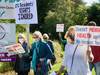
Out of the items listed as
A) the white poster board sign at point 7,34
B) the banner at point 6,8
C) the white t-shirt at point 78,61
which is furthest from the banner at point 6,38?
the white t-shirt at point 78,61

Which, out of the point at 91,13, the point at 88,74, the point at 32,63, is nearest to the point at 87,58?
the point at 88,74

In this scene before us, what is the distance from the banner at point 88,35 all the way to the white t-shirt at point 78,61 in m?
0.27

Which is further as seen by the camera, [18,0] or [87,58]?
[18,0]

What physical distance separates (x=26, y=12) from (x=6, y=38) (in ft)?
3.00

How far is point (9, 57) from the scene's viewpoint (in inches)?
555

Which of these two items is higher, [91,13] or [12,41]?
[12,41]

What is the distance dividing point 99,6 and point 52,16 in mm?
12727

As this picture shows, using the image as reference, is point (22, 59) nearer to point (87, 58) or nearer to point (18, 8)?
point (18, 8)

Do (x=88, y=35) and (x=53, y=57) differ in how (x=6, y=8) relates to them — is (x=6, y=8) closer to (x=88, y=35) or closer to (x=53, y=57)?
(x=53, y=57)

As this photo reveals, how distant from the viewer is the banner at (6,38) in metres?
13.9

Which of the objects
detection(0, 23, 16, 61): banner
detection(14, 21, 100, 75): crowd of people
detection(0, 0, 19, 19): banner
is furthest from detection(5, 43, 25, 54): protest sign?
detection(0, 0, 19, 19): banner

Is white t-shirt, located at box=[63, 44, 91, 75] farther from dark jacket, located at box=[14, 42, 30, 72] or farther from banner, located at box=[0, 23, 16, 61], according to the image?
dark jacket, located at box=[14, 42, 30, 72]

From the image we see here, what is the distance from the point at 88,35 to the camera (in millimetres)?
11430

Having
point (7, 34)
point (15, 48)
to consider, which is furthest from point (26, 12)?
point (15, 48)
